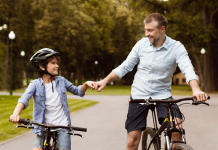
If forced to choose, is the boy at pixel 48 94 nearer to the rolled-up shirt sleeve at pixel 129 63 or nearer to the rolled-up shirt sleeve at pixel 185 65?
the rolled-up shirt sleeve at pixel 129 63

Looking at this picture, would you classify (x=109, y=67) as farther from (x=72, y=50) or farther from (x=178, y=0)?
(x=178, y=0)

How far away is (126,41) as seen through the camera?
44.7 meters

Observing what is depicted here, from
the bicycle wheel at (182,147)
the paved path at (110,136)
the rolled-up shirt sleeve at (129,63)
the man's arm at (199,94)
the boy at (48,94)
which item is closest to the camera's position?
the bicycle wheel at (182,147)

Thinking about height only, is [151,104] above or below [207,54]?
below

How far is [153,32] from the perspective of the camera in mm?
3287

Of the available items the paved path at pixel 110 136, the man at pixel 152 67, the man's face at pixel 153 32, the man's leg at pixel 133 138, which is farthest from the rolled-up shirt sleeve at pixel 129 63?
the paved path at pixel 110 136

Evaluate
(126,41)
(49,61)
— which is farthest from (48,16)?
(49,61)

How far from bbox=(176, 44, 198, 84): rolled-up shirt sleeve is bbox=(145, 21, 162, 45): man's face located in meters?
0.28

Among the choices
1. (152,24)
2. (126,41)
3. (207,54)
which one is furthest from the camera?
(126,41)

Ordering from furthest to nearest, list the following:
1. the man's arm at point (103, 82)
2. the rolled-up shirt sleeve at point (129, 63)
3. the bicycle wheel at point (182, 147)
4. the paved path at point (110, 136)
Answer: the paved path at point (110, 136) < the rolled-up shirt sleeve at point (129, 63) < the man's arm at point (103, 82) < the bicycle wheel at point (182, 147)

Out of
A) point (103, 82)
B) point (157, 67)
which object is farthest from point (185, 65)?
point (103, 82)

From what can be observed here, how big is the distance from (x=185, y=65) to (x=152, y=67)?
1.26ft

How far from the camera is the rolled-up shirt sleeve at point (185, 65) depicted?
3.01 metres

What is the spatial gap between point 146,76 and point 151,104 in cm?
49
